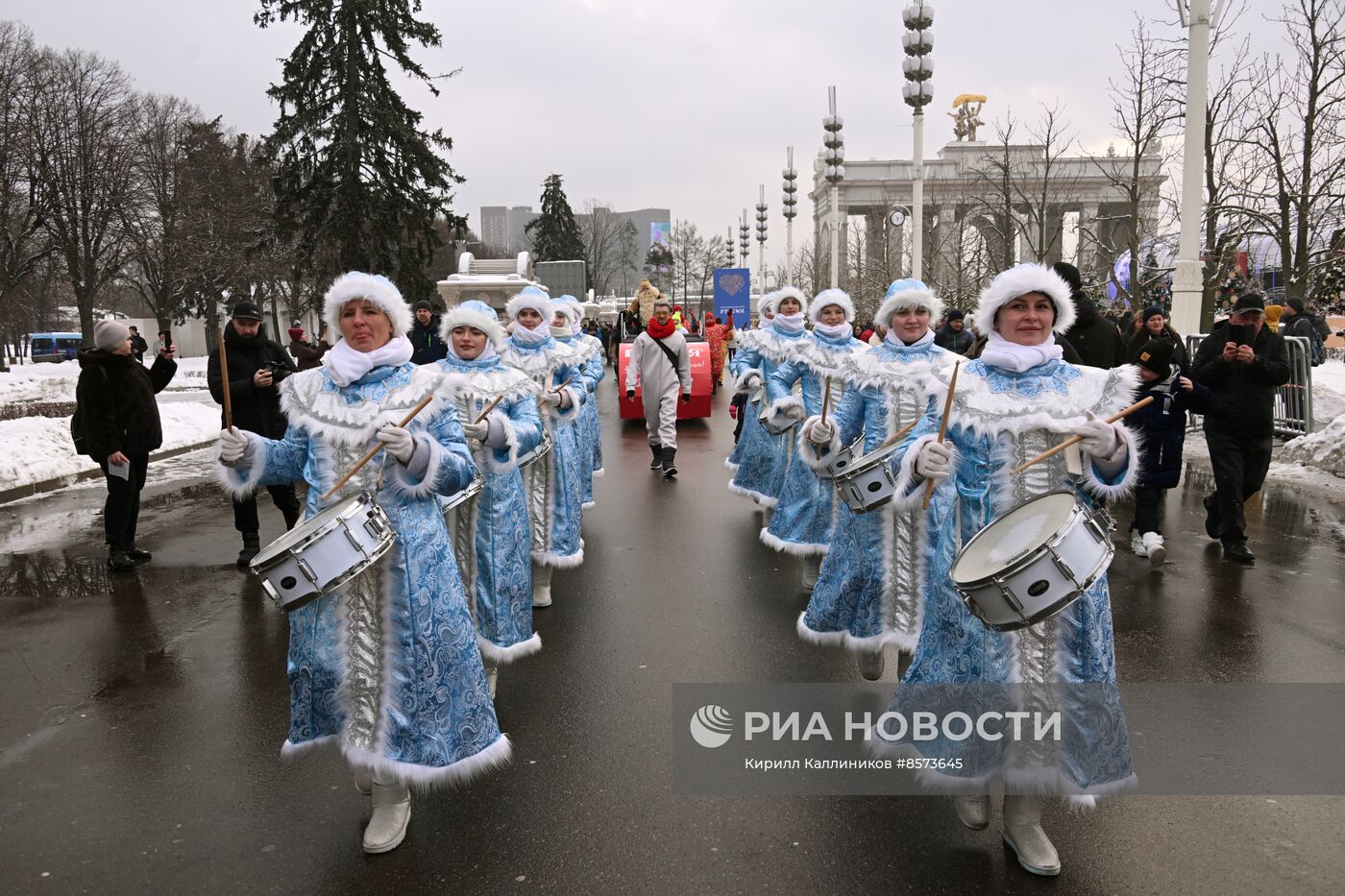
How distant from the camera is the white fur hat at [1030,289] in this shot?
3477 mm

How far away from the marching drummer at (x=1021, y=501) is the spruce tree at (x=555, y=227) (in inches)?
2882

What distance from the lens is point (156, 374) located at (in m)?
8.31

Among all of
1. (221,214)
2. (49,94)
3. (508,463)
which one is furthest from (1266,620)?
(221,214)

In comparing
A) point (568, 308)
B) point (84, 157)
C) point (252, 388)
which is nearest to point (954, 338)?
point (568, 308)

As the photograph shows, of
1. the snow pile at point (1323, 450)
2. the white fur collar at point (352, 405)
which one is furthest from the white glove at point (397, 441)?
the snow pile at point (1323, 450)

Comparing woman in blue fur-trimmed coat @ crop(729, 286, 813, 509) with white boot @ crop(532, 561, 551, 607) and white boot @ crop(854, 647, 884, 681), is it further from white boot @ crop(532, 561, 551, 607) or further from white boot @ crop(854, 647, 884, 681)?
white boot @ crop(854, 647, 884, 681)

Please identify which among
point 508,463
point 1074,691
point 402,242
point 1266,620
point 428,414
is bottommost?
point 1266,620

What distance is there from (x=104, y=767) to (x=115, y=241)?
36.4 meters

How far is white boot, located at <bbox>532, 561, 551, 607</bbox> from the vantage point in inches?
257

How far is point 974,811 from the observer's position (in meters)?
3.53

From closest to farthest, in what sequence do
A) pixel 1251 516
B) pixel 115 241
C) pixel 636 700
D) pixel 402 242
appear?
pixel 636 700 → pixel 1251 516 → pixel 402 242 → pixel 115 241

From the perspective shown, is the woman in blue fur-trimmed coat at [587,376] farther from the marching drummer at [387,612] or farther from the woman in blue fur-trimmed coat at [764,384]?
the marching drummer at [387,612]

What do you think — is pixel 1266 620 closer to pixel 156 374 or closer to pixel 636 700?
pixel 636 700

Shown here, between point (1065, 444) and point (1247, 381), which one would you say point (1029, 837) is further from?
point (1247, 381)
